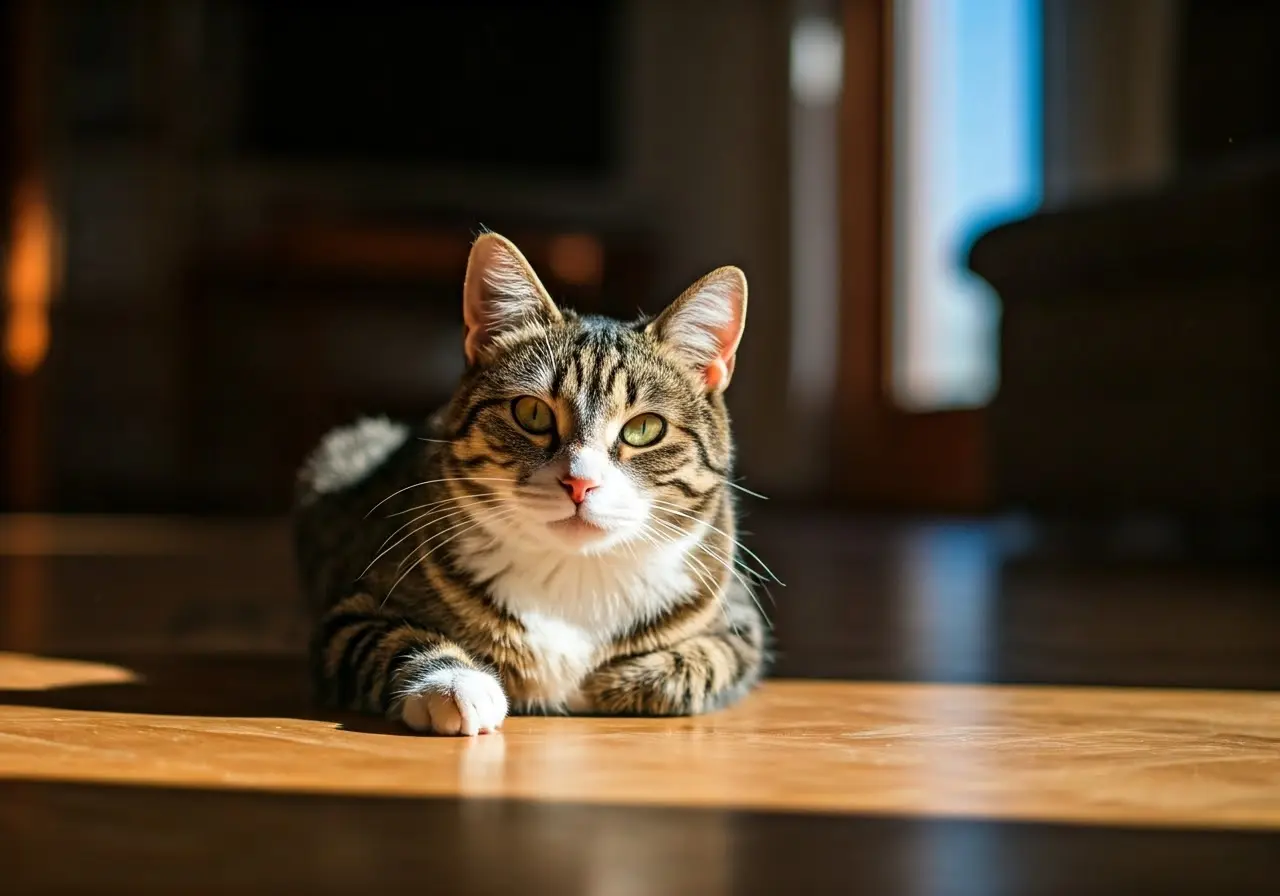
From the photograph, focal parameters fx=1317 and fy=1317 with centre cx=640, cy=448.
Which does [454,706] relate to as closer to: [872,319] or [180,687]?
[180,687]

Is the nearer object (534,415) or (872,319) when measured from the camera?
(534,415)

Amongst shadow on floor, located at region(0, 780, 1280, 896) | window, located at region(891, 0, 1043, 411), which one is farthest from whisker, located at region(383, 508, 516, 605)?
window, located at region(891, 0, 1043, 411)

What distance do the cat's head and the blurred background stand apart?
420 cm

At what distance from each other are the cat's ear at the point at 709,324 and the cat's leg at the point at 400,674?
0.39 m

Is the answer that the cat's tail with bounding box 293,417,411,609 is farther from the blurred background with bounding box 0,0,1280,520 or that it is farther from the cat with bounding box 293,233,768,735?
the blurred background with bounding box 0,0,1280,520

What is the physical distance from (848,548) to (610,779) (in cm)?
290

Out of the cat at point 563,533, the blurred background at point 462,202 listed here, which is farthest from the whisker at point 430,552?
the blurred background at point 462,202

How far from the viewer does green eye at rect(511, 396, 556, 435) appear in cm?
127

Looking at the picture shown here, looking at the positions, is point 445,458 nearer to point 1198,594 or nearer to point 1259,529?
point 1198,594

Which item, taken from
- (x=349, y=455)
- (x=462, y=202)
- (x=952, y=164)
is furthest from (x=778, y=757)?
(x=462, y=202)

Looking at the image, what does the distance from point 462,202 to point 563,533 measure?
5.58 m

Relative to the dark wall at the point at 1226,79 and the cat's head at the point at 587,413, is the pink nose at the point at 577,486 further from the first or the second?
the dark wall at the point at 1226,79

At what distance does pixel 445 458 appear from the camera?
1.36m

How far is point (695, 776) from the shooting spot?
3.24 feet
